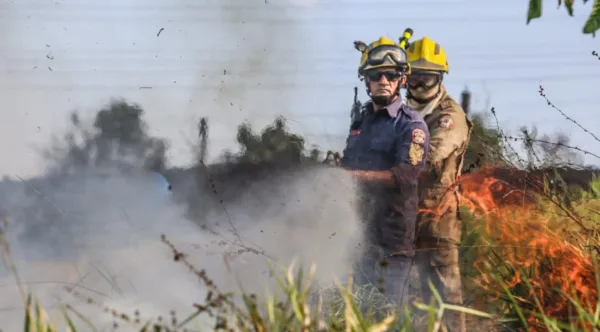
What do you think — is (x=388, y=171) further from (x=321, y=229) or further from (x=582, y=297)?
(x=582, y=297)

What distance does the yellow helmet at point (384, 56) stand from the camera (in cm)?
687

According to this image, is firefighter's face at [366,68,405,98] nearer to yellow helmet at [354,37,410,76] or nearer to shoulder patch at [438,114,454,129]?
yellow helmet at [354,37,410,76]

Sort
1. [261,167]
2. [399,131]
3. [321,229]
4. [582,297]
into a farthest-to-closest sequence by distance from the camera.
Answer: [261,167], [321,229], [399,131], [582,297]

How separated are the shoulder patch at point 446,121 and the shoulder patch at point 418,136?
0.26 metres

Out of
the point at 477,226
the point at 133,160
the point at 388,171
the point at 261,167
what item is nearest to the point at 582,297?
the point at 388,171

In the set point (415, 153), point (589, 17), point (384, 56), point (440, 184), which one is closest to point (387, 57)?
point (384, 56)

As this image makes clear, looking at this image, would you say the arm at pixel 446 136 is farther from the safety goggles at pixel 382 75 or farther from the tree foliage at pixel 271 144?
the tree foliage at pixel 271 144

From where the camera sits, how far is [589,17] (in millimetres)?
4168

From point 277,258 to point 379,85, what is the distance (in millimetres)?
1377

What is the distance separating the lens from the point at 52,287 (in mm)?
7289

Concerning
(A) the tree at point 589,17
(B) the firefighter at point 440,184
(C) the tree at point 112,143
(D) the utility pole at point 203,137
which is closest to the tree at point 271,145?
(D) the utility pole at point 203,137

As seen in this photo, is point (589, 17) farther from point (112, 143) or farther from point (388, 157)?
point (112, 143)

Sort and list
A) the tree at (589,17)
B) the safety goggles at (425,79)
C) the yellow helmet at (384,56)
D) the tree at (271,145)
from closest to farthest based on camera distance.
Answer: the tree at (589,17) → the yellow helmet at (384,56) → the safety goggles at (425,79) → the tree at (271,145)

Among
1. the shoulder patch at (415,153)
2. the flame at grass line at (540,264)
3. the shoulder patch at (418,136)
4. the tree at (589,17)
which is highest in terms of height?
the tree at (589,17)
